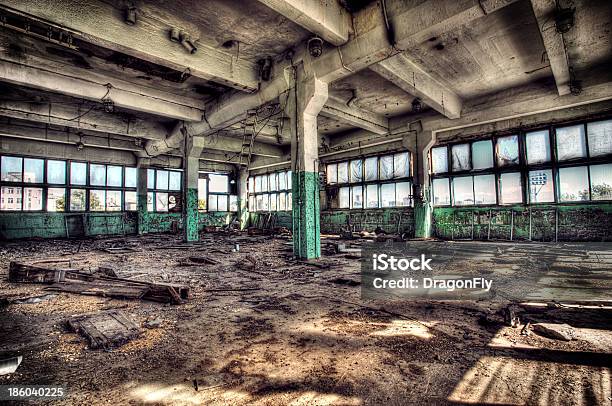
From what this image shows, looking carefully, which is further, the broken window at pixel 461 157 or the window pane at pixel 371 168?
the window pane at pixel 371 168

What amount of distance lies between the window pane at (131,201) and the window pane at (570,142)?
63.4ft

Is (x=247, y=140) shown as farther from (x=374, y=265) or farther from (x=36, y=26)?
(x=374, y=265)

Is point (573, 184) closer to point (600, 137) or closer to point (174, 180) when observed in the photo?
point (600, 137)

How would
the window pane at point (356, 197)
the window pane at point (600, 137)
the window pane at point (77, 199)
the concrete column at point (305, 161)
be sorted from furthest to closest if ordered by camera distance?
1. the window pane at point (356, 197)
2. the window pane at point (77, 199)
3. the window pane at point (600, 137)
4. the concrete column at point (305, 161)

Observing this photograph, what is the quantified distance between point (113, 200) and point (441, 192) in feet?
54.0

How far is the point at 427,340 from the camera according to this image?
2.39m

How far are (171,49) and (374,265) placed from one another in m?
6.41

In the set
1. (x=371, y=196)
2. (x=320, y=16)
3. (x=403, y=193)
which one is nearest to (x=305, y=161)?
(x=320, y=16)

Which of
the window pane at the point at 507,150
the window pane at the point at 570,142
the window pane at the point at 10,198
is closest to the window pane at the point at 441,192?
the window pane at the point at 507,150

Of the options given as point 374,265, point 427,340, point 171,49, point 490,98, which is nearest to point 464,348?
point 427,340

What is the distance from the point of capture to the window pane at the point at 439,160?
11.9 metres

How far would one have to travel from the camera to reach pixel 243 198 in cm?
1998

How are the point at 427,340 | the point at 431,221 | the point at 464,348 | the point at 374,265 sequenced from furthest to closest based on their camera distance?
the point at 431,221 → the point at 374,265 → the point at 427,340 → the point at 464,348

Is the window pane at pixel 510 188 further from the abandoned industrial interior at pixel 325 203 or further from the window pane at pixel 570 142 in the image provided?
the window pane at pixel 570 142
